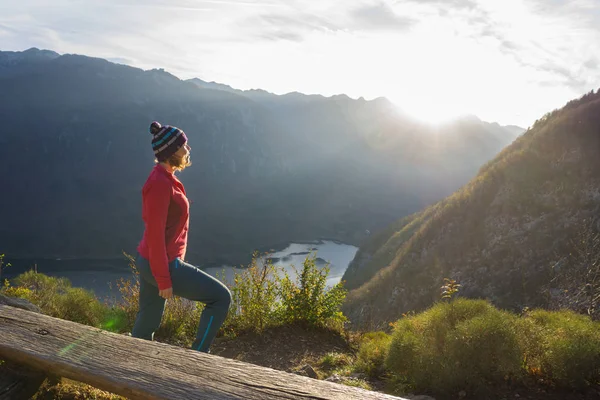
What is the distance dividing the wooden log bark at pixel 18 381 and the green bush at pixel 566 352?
383 cm

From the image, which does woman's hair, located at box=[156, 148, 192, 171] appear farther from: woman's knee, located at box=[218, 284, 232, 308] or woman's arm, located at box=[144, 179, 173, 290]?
woman's knee, located at box=[218, 284, 232, 308]

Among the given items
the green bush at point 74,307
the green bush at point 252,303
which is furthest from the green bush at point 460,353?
the green bush at point 74,307

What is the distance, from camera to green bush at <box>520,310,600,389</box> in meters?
3.46

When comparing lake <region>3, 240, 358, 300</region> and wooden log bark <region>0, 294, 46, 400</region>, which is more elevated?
wooden log bark <region>0, 294, 46, 400</region>

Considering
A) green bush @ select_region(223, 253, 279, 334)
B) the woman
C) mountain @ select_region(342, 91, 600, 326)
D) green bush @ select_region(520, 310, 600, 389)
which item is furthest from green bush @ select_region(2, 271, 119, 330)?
mountain @ select_region(342, 91, 600, 326)

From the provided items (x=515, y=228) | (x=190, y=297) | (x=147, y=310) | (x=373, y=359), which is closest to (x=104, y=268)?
(x=515, y=228)

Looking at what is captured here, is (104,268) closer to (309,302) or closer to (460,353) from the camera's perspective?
(309,302)

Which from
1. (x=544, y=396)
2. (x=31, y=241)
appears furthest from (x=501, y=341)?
(x=31, y=241)

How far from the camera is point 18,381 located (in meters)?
2.29

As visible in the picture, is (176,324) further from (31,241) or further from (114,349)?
(31,241)

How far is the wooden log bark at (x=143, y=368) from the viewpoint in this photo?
6.39 feet

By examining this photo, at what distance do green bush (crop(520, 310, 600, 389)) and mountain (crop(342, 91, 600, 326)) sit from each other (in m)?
9.82

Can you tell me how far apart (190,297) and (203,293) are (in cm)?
11

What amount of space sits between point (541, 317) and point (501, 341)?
1245 mm
